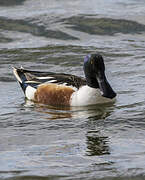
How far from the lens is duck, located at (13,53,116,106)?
1075cm

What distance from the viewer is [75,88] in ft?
36.1

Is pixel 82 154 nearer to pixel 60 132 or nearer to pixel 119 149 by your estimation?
pixel 119 149

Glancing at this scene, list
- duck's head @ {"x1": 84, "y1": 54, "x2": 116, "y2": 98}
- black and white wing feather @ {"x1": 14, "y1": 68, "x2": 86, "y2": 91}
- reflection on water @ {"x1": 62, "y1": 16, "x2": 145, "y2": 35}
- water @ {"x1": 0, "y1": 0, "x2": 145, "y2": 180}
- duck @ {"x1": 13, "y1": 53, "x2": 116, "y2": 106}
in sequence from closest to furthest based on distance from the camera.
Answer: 1. water @ {"x1": 0, "y1": 0, "x2": 145, "y2": 180}
2. duck's head @ {"x1": 84, "y1": 54, "x2": 116, "y2": 98}
3. duck @ {"x1": 13, "y1": 53, "x2": 116, "y2": 106}
4. black and white wing feather @ {"x1": 14, "y1": 68, "x2": 86, "y2": 91}
5. reflection on water @ {"x1": 62, "y1": 16, "x2": 145, "y2": 35}

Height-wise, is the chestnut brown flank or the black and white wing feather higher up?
the black and white wing feather

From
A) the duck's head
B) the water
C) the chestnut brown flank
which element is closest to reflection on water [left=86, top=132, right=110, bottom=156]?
the water

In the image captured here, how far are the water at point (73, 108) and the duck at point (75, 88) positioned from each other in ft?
0.53

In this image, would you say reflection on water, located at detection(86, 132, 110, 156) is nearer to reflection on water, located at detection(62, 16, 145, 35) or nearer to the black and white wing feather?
the black and white wing feather

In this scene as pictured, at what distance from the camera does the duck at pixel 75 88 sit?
10750 mm

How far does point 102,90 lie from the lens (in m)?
10.7

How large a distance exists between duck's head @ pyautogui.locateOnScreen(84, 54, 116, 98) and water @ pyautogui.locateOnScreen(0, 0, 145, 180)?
0.24m

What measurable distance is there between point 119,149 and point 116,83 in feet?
13.2

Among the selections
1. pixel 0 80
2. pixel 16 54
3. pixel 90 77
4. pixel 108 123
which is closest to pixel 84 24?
pixel 16 54

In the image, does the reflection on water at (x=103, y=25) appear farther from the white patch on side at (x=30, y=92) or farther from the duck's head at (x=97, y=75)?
the duck's head at (x=97, y=75)

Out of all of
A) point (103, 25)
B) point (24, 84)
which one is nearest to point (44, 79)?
point (24, 84)
